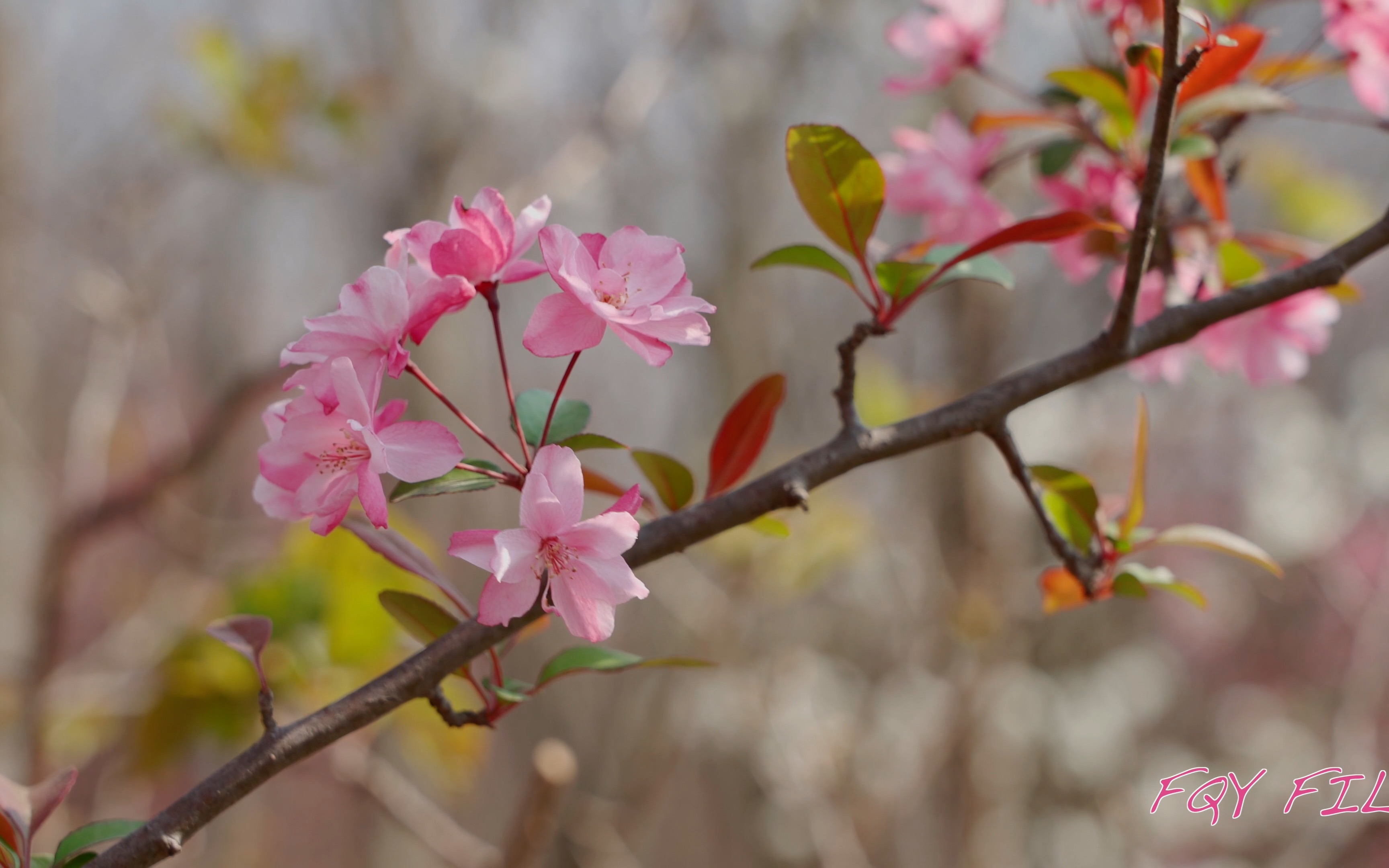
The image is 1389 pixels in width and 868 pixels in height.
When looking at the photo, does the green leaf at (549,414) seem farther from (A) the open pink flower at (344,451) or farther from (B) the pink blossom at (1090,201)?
(B) the pink blossom at (1090,201)

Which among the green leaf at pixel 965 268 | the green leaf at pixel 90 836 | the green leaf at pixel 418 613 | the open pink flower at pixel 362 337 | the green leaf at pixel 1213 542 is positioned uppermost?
the green leaf at pixel 965 268

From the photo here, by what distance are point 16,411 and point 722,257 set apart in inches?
78.1

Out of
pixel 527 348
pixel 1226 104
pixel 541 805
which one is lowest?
pixel 541 805

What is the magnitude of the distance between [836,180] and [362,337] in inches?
8.6

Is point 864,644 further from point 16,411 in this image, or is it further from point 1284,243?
point 1284,243

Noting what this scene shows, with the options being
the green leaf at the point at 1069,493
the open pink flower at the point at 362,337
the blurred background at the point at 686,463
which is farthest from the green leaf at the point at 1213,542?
the blurred background at the point at 686,463

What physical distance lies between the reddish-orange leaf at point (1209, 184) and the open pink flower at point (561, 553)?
42 cm

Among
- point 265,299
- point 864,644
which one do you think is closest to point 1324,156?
point 864,644

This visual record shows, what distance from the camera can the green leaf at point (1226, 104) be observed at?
490 mm

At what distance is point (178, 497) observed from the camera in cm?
182

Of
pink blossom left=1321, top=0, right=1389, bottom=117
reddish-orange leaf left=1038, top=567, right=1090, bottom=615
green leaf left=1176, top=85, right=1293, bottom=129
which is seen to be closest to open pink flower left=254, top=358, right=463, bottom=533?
reddish-orange leaf left=1038, top=567, right=1090, bottom=615

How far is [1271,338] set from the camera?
62cm

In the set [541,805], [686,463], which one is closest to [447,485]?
[541,805]

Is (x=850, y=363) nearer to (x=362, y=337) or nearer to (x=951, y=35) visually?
(x=362, y=337)
